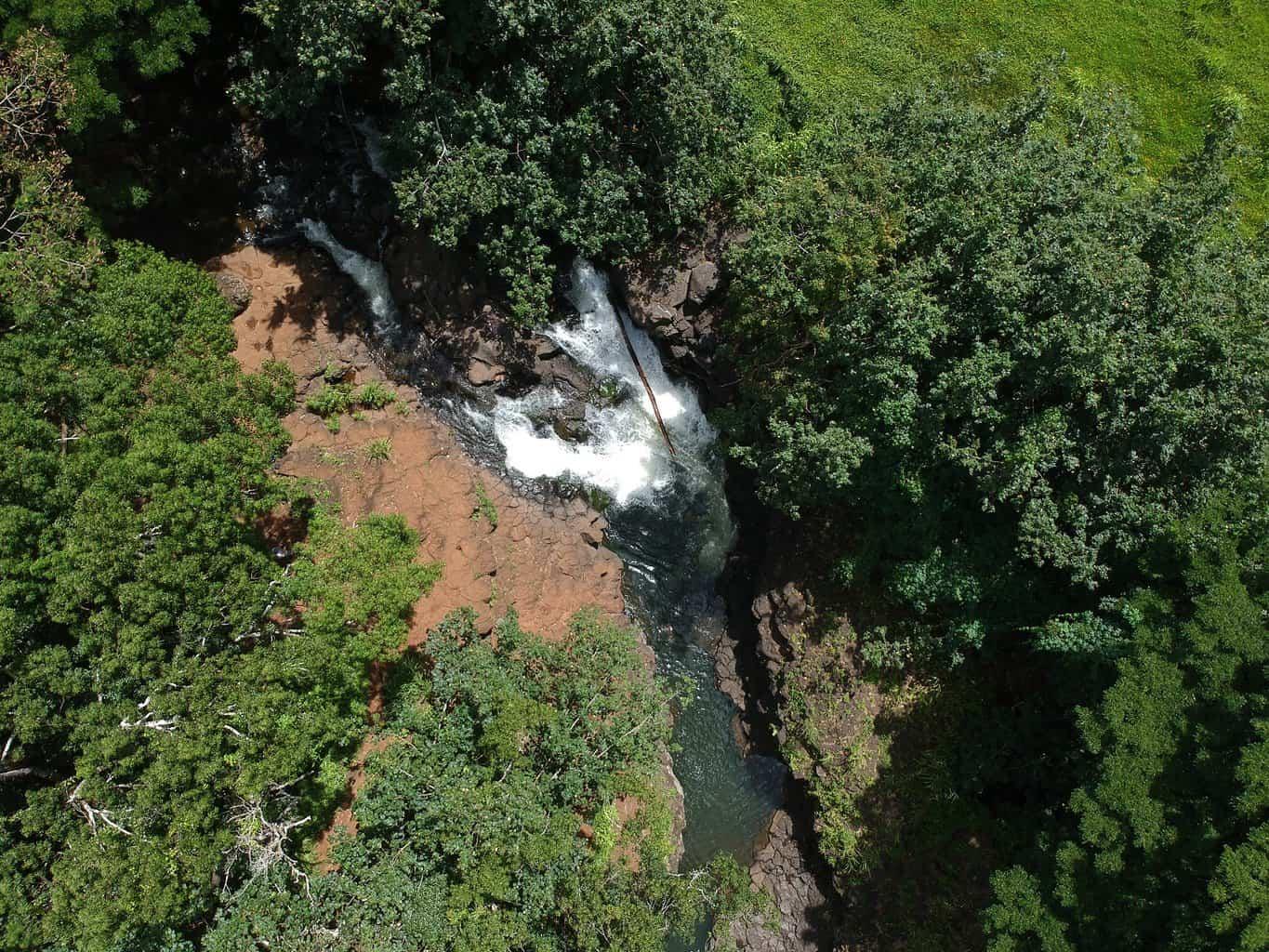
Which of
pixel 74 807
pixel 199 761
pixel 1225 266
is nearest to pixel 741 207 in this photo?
pixel 1225 266

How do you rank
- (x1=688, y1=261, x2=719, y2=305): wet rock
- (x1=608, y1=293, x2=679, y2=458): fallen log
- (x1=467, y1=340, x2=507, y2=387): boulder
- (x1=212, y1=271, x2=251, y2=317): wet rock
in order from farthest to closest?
1. (x1=608, y1=293, x2=679, y2=458): fallen log
2. (x1=467, y1=340, x2=507, y2=387): boulder
3. (x1=212, y1=271, x2=251, y2=317): wet rock
4. (x1=688, y1=261, x2=719, y2=305): wet rock

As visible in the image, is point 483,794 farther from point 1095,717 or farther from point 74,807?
point 1095,717

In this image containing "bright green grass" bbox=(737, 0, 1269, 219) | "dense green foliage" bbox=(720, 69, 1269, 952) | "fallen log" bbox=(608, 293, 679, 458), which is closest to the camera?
"dense green foliage" bbox=(720, 69, 1269, 952)

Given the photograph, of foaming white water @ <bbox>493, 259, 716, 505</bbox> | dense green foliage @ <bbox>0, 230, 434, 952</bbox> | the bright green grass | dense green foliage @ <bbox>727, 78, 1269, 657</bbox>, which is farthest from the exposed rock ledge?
the bright green grass

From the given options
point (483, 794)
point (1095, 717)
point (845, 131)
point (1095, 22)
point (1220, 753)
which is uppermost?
point (1095, 22)

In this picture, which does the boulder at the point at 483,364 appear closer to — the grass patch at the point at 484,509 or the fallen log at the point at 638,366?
the grass patch at the point at 484,509

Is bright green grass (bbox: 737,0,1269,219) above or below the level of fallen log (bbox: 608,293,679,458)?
above

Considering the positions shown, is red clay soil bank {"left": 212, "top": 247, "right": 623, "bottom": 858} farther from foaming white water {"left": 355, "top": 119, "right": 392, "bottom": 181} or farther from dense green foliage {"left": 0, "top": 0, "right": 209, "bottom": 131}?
dense green foliage {"left": 0, "top": 0, "right": 209, "bottom": 131}
